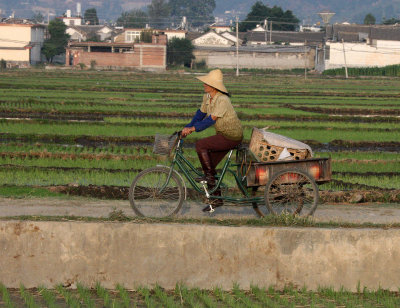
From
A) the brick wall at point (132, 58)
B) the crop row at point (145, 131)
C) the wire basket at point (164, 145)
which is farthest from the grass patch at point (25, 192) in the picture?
the brick wall at point (132, 58)

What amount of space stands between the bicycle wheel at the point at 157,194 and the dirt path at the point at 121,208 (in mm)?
466

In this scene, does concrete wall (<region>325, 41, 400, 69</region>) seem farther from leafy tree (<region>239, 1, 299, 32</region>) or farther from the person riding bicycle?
the person riding bicycle

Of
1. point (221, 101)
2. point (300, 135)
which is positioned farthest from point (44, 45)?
point (221, 101)

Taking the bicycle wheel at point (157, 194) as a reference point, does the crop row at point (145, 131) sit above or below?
below

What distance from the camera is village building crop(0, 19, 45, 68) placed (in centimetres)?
8431

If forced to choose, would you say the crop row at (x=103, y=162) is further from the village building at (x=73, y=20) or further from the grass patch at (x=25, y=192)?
the village building at (x=73, y=20)

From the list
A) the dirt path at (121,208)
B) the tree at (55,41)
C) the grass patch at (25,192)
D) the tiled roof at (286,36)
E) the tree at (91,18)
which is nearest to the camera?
the dirt path at (121,208)

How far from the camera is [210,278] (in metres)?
6.75

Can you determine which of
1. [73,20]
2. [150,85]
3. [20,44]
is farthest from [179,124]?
[73,20]

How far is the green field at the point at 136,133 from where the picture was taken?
1259 centimetres

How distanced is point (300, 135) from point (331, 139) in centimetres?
97

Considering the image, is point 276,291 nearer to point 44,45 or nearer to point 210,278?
point 210,278

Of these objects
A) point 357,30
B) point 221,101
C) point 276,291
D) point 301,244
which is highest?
point 357,30

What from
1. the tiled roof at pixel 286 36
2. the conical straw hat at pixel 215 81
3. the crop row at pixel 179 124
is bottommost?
the crop row at pixel 179 124
